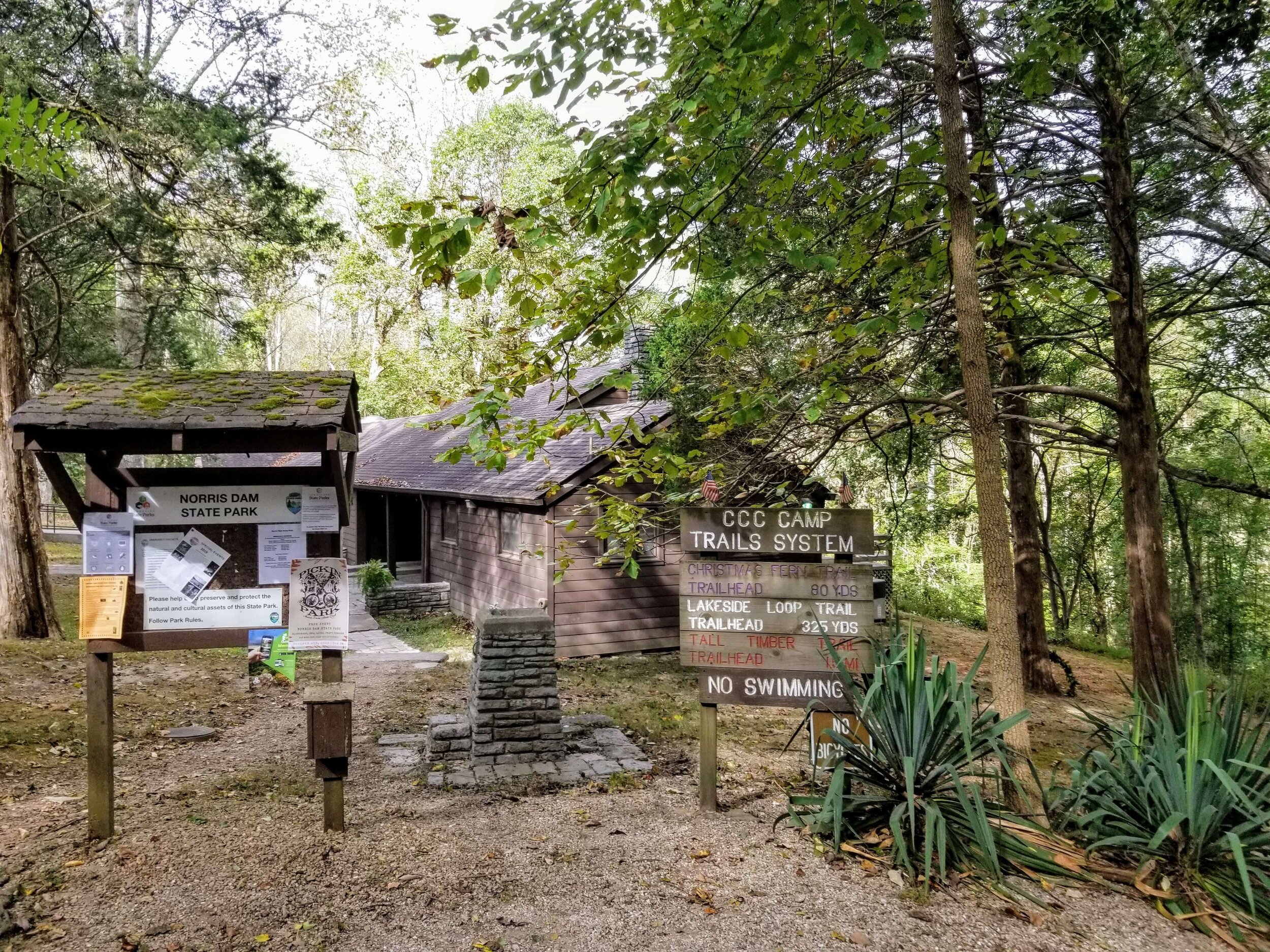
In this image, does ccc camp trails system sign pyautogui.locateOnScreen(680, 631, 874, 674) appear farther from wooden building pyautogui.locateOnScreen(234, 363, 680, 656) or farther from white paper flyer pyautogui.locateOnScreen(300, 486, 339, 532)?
wooden building pyautogui.locateOnScreen(234, 363, 680, 656)

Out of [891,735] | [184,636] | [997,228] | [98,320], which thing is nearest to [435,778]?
[184,636]

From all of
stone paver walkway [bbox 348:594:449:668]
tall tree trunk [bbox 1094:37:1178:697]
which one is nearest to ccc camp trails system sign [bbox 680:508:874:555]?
tall tree trunk [bbox 1094:37:1178:697]

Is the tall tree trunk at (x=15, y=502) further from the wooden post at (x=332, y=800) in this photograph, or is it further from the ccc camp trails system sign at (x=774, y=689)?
the ccc camp trails system sign at (x=774, y=689)

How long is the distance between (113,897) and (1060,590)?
16.5 m

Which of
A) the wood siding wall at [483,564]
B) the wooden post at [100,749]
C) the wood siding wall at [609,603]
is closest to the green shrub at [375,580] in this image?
the wood siding wall at [483,564]

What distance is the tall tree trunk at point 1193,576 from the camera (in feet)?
43.0

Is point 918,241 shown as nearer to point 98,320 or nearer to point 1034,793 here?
point 1034,793

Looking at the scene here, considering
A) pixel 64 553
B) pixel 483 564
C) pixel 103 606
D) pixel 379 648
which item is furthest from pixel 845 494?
pixel 64 553

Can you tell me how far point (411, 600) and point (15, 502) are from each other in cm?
711

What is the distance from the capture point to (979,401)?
14.7 ft

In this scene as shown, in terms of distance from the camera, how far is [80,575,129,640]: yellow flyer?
450cm

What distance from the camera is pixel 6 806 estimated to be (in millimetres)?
5016

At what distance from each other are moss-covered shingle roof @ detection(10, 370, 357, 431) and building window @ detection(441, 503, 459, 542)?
10895mm

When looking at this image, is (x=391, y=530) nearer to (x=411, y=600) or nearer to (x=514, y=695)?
(x=411, y=600)
